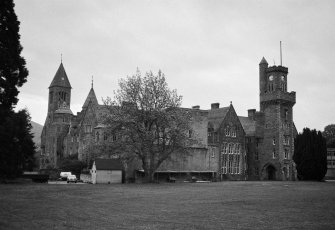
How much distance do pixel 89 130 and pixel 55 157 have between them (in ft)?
95.0

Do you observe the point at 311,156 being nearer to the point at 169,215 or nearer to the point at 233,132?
the point at 233,132

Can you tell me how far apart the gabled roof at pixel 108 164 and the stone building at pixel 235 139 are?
4707mm

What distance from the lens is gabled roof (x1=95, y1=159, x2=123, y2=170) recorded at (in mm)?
60812

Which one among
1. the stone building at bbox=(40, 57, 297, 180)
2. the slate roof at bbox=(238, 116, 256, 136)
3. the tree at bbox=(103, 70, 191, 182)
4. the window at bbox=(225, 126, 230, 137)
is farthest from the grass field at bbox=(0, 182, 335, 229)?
the slate roof at bbox=(238, 116, 256, 136)

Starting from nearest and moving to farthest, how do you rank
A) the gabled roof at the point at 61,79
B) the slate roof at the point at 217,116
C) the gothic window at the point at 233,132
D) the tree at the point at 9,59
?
1. the tree at the point at 9,59
2. the slate roof at the point at 217,116
3. the gothic window at the point at 233,132
4. the gabled roof at the point at 61,79

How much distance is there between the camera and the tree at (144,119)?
55.6 m

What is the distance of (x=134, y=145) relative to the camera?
5519cm

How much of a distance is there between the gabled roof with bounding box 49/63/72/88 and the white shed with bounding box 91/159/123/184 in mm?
63706

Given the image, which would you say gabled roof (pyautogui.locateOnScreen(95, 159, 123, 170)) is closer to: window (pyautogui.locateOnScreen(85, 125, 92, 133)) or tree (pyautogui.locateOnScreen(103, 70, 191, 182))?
tree (pyautogui.locateOnScreen(103, 70, 191, 182))

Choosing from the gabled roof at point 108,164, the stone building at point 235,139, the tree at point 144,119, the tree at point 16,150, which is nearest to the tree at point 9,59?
the tree at point 16,150

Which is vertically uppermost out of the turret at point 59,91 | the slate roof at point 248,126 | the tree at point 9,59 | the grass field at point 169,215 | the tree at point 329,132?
the turret at point 59,91

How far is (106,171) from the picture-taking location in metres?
61.3

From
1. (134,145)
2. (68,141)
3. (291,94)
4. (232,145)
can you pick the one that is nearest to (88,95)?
(68,141)

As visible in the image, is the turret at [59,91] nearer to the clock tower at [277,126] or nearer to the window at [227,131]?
the window at [227,131]
